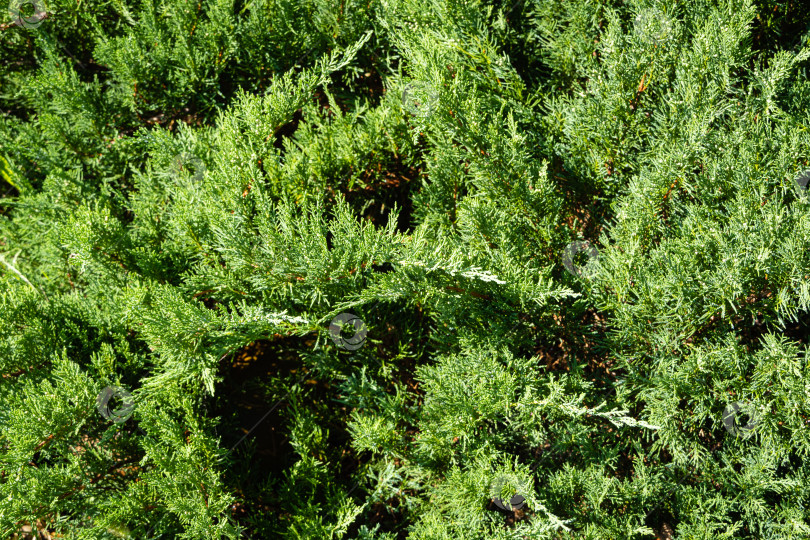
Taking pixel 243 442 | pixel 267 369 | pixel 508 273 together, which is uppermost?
pixel 508 273

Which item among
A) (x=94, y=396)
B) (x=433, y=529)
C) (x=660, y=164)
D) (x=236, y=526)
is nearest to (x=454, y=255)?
(x=660, y=164)

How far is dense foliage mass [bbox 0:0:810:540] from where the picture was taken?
169cm

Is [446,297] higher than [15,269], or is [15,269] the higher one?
[446,297]

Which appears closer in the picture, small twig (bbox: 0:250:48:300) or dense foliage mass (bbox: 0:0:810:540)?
dense foliage mass (bbox: 0:0:810:540)

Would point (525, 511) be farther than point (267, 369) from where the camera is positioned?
No

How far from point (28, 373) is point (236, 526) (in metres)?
0.92

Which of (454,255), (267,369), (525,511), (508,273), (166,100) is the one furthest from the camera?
(166,100)

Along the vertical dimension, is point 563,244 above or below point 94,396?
above

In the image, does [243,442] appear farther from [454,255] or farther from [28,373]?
[454,255]

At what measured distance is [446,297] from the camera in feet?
6.04

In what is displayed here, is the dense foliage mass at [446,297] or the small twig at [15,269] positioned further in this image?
the small twig at [15,269]

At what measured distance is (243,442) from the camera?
84.3 inches

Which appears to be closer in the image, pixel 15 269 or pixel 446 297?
pixel 446 297

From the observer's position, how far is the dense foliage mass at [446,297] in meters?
1.69
